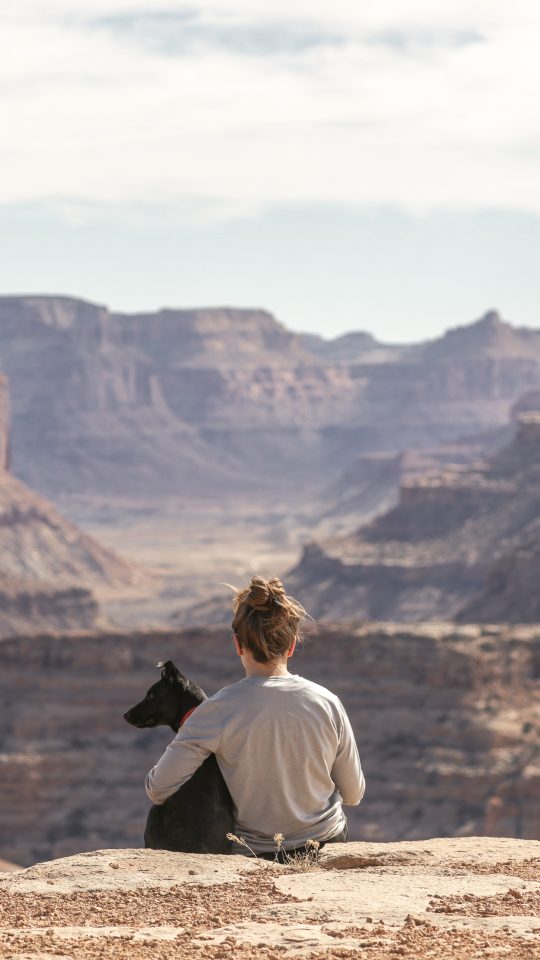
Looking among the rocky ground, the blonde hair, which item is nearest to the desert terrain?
the rocky ground

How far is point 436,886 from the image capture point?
1100 centimetres

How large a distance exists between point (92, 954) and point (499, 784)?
49.5 meters

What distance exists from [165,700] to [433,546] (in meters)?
126

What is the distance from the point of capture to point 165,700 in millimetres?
12375

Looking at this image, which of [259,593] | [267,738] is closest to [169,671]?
[267,738]

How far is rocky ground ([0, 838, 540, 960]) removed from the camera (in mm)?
9508

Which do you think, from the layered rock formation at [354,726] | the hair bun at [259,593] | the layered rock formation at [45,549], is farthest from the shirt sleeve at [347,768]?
the layered rock formation at [45,549]

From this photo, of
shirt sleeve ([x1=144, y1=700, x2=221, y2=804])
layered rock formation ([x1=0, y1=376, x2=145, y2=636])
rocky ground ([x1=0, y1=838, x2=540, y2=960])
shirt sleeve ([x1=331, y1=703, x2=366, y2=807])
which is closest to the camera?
rocky ground ([x1=0, y1=838, x2=540, y2=960])

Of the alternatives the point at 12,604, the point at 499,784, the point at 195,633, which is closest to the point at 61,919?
the point at 499,784

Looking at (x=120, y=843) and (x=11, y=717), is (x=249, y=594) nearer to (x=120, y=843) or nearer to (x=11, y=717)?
(x=120, y=843)

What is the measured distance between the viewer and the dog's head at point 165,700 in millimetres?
12336

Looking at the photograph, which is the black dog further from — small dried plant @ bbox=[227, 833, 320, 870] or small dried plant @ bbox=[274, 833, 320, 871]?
small dried plant @ bbox=[274, 833, 320, 871]

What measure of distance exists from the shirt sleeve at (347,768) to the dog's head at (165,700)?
104cm

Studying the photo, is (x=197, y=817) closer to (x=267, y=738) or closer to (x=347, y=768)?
(x=267, y=738)
